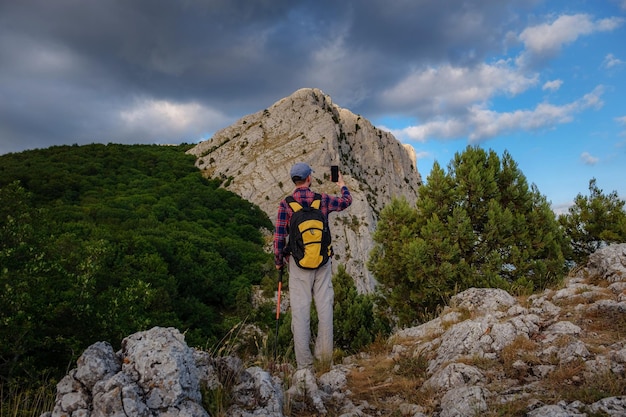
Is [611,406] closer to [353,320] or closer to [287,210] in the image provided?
[287,210]

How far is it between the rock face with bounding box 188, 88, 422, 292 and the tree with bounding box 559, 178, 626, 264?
22183mm

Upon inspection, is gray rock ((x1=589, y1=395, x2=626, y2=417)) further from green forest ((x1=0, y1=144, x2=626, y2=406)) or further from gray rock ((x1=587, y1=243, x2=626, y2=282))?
gray rock ((x1=587, y1=243, x2=626, y2=282))

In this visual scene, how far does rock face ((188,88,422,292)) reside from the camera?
131 ft

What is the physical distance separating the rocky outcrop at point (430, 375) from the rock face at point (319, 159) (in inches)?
1129

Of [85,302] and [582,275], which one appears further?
[85,302]

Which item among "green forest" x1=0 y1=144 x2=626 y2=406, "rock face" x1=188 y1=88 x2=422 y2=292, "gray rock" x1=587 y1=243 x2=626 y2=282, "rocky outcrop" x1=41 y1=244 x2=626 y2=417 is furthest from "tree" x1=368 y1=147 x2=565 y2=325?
"rock face" x1=188 y1=88 x2=422 y2=292

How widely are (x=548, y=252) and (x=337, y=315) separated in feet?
20.9

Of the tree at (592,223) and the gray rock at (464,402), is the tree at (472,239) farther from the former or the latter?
the gray rock at (464,402)

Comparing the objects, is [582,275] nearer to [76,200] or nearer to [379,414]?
[379,414]

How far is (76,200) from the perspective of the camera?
3628cm

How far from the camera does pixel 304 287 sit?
19.7ft

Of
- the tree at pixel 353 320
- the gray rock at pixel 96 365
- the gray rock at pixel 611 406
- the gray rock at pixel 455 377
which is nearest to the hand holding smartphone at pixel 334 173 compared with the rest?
the gray rock at pixel 455 377

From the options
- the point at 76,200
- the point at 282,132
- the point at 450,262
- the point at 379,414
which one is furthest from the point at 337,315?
the point at 282,132

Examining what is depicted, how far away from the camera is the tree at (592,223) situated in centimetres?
1248
